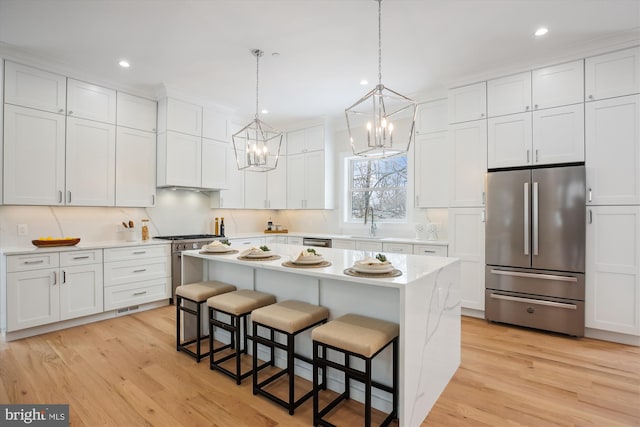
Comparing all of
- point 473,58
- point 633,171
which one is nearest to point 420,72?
point 473,58

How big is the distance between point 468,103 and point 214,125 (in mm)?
3584

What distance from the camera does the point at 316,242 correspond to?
5.13m

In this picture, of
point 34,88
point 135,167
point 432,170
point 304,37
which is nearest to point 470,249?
point 432,170

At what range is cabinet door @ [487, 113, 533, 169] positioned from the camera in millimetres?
3477

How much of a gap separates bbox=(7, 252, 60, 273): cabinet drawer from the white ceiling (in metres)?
2.06

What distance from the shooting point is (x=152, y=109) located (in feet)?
14.4

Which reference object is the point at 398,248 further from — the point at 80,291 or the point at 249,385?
the point at 80,291

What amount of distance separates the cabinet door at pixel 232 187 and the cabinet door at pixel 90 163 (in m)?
1.59

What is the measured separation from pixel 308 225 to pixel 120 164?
10.5 feet

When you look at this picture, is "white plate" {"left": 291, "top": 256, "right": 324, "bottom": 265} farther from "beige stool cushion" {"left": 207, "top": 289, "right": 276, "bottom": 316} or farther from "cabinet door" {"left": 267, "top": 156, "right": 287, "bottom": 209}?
"cabinet door" {"left": 267, "top": 156, "right": 287, "bottom": 209}

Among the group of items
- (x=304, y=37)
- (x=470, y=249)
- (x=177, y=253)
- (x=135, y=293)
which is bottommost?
(x=135, y=293)

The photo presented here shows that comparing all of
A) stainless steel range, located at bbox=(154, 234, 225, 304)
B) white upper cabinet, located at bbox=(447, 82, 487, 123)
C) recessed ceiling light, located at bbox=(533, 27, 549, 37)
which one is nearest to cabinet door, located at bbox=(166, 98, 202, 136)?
stainless steel range, located at bbox=(154, 234, 225, 304)

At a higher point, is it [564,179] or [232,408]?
[564,179]

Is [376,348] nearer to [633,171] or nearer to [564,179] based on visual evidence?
[564,179]
